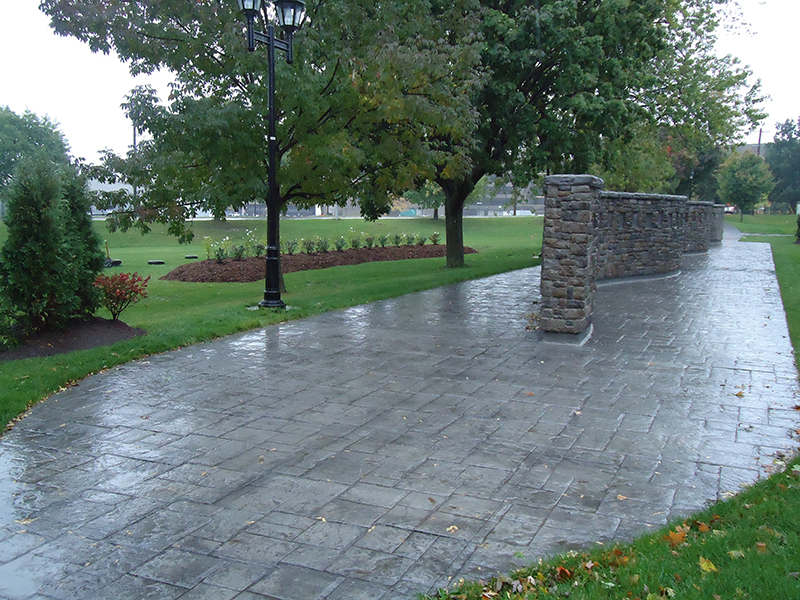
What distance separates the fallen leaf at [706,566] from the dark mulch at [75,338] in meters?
7.95

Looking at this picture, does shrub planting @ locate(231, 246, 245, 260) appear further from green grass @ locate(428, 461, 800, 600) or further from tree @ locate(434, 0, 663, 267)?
green grass @ locate(428, 461, 800, 600)

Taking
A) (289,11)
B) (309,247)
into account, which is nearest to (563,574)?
(289,11)

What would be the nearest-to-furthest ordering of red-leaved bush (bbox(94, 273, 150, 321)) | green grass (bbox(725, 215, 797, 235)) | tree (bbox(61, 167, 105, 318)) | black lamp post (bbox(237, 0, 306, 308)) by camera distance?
1. tree (bbox(61, 167, 105, 318))
2. red-leaved bush (bbox(94, 273, 150, 321))
3. black lamp post (bbox(237, 0, 306, 308))
4. green grass (bbox(725, 215, 797, 235))

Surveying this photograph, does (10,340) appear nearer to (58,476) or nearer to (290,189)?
(58,476)

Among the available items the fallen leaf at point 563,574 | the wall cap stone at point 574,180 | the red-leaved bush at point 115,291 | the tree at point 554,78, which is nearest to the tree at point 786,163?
the tree at point 554,78

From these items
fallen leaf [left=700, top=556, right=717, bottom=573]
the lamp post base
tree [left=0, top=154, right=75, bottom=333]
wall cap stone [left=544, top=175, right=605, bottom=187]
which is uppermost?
wall cap stone [left=544, top=175, right=605, bottom=187]

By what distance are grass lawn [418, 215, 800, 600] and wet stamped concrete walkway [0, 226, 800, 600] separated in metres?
0.23

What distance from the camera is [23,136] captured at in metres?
59.1

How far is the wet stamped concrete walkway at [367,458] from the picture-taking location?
372cm

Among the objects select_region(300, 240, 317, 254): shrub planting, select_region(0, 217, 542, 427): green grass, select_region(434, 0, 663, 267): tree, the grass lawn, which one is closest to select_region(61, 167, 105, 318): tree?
select_region(0, 217, 542, 427): green grass

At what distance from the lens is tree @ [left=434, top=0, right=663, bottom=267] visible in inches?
654

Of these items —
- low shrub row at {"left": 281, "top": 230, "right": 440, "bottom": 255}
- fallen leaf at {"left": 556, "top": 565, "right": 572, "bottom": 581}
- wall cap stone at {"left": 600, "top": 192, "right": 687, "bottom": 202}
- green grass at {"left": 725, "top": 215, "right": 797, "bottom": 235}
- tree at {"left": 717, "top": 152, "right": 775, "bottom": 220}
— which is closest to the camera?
fallen leaf at {"left": 556, "top": 565, "right": 572, "bottom": 581}

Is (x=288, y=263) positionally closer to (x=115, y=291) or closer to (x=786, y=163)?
(x=115, y=291)

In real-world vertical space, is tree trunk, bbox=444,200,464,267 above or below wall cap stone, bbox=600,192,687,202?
below
